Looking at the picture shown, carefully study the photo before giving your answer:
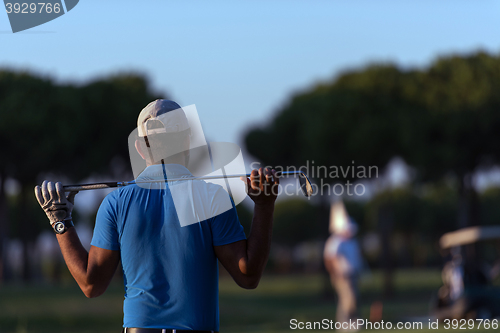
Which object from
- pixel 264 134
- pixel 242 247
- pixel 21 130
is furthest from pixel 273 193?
pixel 264 134

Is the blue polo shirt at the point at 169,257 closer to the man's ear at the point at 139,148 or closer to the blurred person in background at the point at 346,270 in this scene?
the man's ear at the point at 139,148

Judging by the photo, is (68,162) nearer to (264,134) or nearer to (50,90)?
(50,90)

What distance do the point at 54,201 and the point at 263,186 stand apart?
88cm

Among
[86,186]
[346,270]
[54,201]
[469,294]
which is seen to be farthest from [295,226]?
[54,201]

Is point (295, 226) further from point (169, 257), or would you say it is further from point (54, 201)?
point (169, 257)

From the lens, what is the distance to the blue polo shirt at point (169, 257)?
2.34 metres

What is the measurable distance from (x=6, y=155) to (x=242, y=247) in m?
20.7

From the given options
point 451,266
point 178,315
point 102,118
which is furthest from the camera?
point 102,118

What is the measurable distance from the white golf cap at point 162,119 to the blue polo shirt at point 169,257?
0.87ft

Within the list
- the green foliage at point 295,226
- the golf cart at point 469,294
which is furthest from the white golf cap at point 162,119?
the green foliage at point 295,226

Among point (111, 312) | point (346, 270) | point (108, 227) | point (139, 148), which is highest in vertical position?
point (139, 148)

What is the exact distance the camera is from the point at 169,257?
7.70ft

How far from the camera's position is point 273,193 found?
2.39m

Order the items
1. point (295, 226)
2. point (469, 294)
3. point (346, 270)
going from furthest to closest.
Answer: point (295, 226) → point (469, 294) → point (346, 270)
